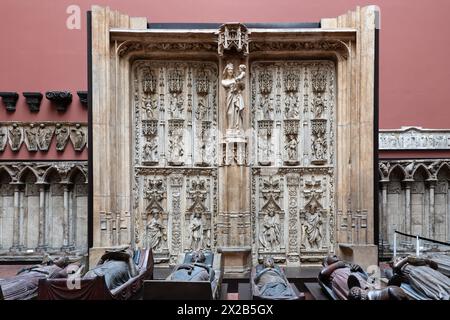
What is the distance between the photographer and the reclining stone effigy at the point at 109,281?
4906 millimetres

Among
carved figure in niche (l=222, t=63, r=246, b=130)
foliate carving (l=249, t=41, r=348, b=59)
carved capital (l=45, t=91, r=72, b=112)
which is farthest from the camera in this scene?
carved capital (l=45, t=91, r=72, b=112)

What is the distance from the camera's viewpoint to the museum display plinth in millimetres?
8594

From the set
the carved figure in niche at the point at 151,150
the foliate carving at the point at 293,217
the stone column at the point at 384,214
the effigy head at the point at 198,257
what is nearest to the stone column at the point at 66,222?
the carved figure in niche at the point at 151,150

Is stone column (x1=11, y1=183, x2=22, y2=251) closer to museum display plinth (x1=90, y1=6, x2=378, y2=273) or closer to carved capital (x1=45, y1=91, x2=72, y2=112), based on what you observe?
carved capital (x1=45, y1=91, x2=72, y2=112)

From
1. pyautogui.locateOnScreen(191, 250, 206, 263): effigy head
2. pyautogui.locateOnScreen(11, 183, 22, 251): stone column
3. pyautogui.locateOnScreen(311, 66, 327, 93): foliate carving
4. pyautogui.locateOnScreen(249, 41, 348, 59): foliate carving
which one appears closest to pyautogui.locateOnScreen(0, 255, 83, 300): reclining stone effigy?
pyautogui.locateOnScreen(191, 250, 206, 263): effigy head

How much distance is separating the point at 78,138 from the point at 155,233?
321 centimetres

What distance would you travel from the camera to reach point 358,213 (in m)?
8.41

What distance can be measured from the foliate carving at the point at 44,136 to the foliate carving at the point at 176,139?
3197 millimetres

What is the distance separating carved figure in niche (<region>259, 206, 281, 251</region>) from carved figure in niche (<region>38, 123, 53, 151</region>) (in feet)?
19.2

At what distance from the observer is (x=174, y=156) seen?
9086 mm

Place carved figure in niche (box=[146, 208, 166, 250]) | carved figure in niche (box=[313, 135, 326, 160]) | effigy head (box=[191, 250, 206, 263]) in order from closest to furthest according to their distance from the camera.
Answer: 1. effigy head (box=[191, 250, 206, 263])
2. carved figure in niche (box=[146, 208, 166, 250])
3. carved figure in niche (box=[313, 135, 326, 160])

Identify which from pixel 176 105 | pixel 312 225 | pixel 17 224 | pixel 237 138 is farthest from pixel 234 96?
pixel 17 224
